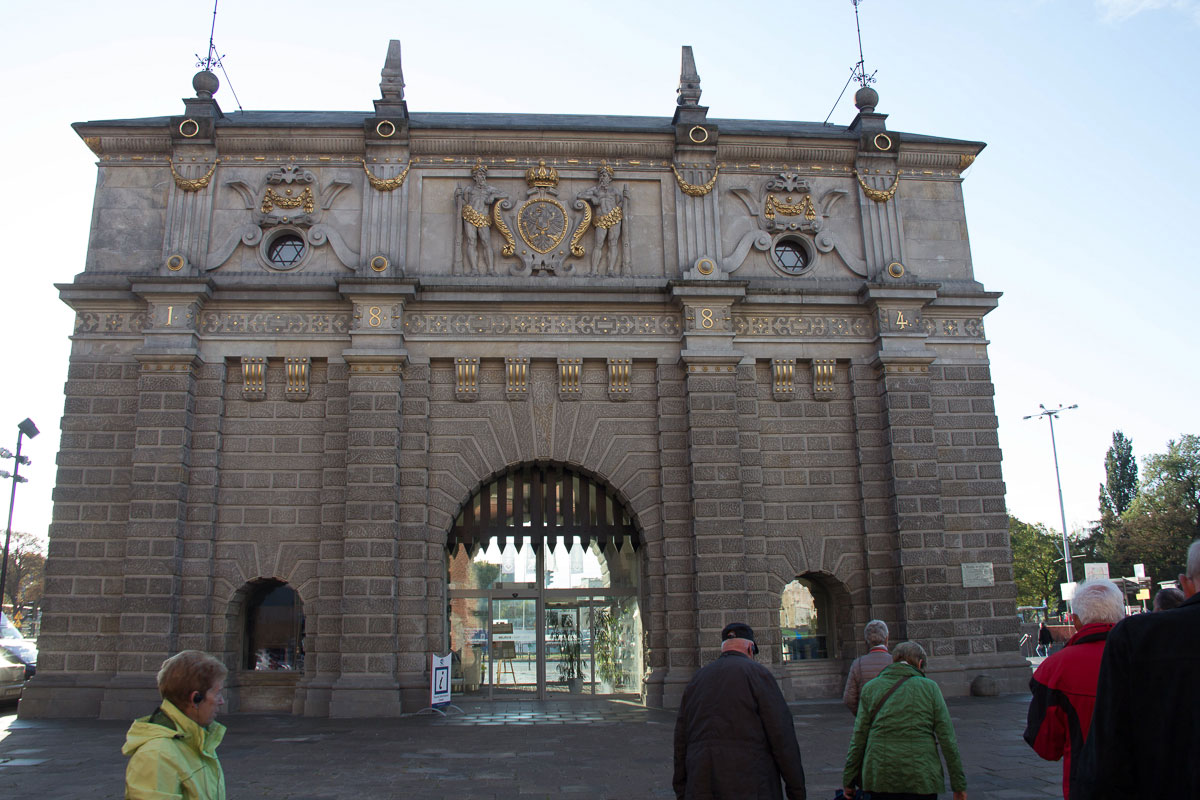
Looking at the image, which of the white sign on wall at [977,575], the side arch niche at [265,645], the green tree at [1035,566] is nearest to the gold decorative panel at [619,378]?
the side arch niche at [265,645]

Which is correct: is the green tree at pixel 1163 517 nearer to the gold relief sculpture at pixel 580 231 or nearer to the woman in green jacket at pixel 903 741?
the gold relief sculpture at pixel 580 231

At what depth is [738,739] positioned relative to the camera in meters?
5.22

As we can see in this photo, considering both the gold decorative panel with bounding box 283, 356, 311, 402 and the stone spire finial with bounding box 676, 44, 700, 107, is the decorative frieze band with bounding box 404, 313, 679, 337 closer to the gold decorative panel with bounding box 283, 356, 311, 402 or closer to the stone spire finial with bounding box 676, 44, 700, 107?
the gold decorative panel with bounding box 283, 356, 311, 402

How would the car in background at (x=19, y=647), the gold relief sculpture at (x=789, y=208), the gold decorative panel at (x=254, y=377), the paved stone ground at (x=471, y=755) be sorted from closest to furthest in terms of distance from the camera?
the paved stone ground at (x=471, y=755) → the gold decorative panel at (x=254, y=377) → the gold relief sculpture at (x=789, y=208) → the car in background at (x=19, y=647)

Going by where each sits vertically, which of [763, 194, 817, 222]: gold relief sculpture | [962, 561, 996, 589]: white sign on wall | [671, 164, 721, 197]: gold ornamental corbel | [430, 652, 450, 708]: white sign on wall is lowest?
[430, 652, 450, 708]: white sign on wall

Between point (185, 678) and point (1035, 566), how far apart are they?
7891 cm

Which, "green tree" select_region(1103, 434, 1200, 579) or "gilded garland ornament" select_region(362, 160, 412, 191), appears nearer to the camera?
"gilded garland ornament" select_region(362, 160, 412, 191)

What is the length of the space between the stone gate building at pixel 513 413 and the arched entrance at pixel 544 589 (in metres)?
0.07

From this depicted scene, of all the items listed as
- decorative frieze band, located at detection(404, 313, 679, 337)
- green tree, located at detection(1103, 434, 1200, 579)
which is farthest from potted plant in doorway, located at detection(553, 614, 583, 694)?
green tree, located at detection(1103, 434, 1200, 579)

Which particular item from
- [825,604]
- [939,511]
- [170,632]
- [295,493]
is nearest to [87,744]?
[170,632]

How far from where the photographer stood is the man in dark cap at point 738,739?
16.9ft

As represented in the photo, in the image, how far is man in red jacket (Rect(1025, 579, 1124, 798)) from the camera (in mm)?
4734

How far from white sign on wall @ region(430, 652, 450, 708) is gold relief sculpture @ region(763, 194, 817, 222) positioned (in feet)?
37.5

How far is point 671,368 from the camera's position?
18.5 m
